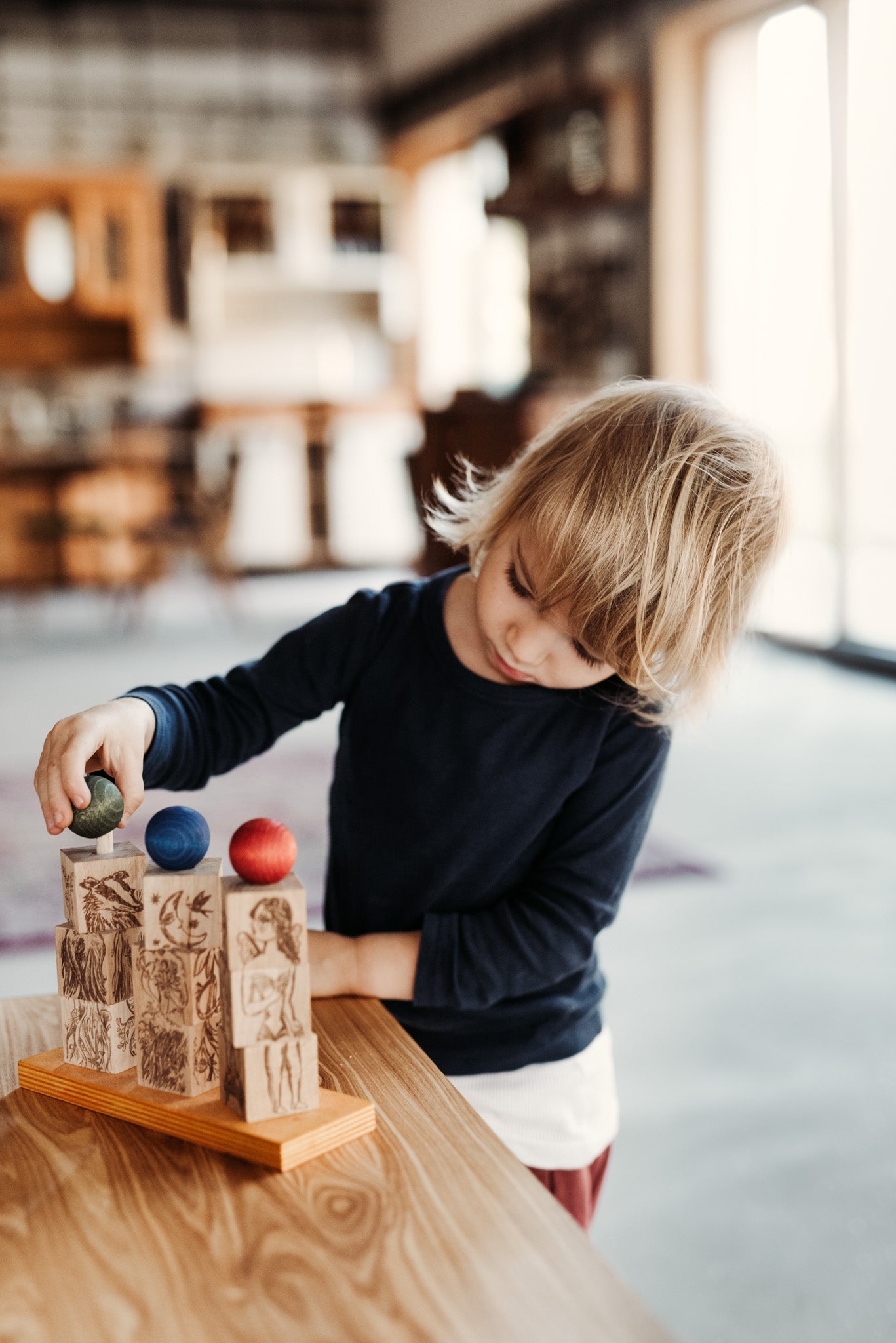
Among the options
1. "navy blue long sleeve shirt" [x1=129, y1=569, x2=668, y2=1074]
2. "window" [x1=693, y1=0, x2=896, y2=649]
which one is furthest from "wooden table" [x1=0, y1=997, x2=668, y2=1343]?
"window" [x1=693, y1=0, x2=896, y2=649]

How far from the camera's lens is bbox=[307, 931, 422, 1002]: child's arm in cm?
86

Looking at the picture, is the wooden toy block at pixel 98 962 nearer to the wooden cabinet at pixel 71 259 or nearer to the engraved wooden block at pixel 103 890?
the engraved wooden block at pixel 103 890

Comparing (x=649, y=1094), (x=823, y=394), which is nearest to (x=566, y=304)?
(x=823, y=394)

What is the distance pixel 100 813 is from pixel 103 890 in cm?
4

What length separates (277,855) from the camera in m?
0.59

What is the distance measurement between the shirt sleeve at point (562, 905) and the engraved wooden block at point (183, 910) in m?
0.27

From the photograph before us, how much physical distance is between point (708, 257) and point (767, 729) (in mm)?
2651

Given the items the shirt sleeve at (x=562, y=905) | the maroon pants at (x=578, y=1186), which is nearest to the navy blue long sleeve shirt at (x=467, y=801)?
the shirt sleeve at (x=562, y=905)

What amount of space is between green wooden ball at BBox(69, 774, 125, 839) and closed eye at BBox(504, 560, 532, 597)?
319 millimetres

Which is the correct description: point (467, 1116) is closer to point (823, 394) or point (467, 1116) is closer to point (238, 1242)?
point (238, 1242)

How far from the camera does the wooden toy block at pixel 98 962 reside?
0.66 meters

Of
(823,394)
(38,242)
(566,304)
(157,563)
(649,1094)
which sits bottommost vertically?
(649,1094)

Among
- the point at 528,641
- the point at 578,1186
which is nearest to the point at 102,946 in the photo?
the point at 528,641

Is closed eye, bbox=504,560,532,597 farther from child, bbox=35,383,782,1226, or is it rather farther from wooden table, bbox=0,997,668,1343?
wooden table, bbox=0,997,668,1343
